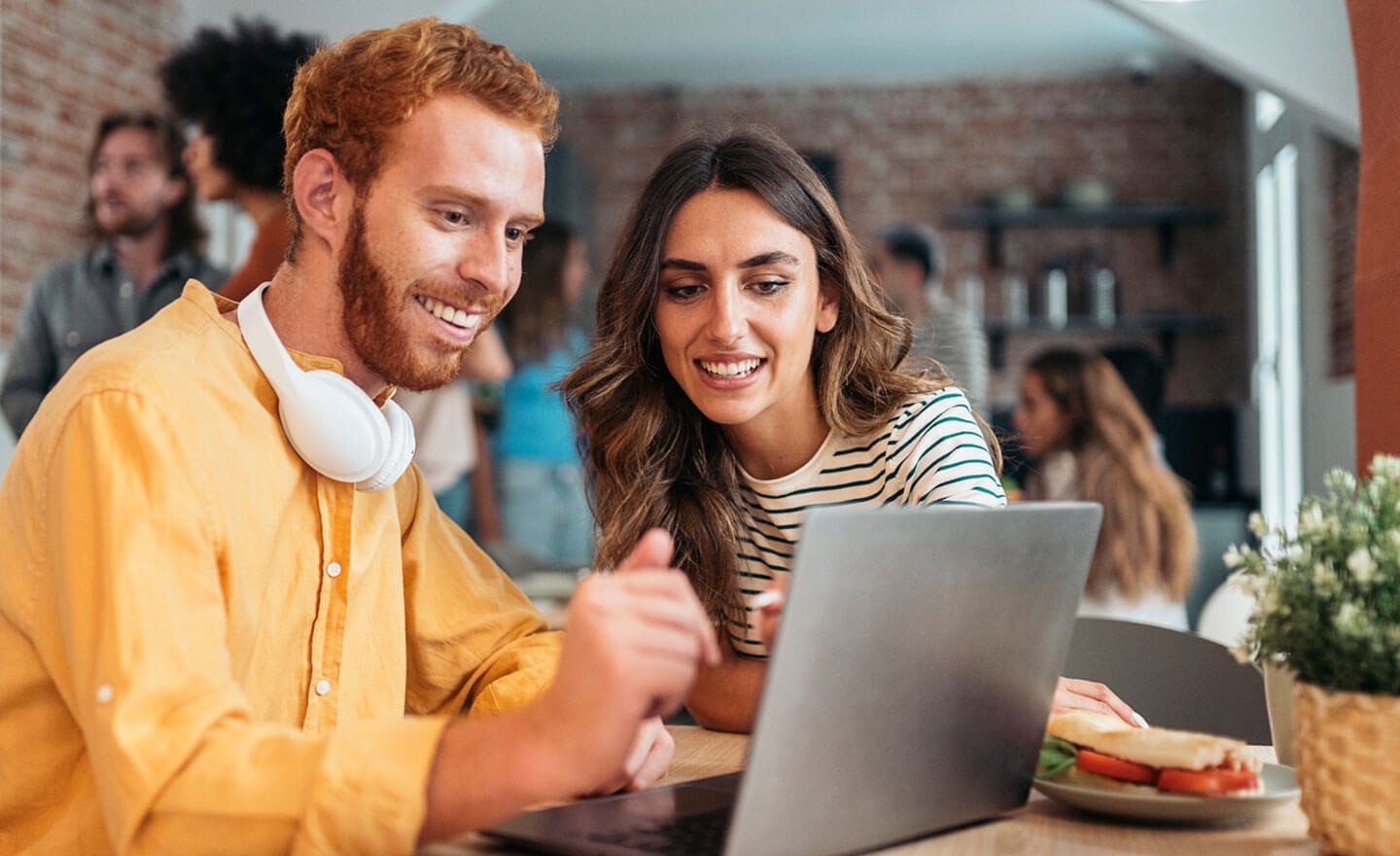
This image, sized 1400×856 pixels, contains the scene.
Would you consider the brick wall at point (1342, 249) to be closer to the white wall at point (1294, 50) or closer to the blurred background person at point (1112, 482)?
the blurred background person at point (1112, 482)

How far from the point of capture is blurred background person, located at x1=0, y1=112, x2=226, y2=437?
3.54 metres

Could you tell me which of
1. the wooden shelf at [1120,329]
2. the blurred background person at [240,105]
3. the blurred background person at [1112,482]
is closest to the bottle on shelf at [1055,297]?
the wooden shelf at [1120,329]

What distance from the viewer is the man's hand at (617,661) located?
82 centimetres

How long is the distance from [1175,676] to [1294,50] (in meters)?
1.39

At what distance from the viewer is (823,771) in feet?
2.86

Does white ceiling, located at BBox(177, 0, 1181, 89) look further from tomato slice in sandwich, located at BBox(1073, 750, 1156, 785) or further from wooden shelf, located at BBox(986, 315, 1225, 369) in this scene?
tomato slice in sandwich, located at BBox(1073, 750, 1156, 785)

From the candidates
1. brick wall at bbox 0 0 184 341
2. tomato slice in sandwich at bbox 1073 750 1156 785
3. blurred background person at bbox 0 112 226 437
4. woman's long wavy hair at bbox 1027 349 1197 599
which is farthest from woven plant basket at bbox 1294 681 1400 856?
brick wall at bbox 0 0 184 341

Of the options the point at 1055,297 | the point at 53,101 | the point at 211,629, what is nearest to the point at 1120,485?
the point at 211,629

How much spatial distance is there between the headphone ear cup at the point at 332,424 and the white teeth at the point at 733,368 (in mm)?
590

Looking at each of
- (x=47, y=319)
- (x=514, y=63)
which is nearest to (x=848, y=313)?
(x=514, y=63)

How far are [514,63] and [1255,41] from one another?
5.73ft

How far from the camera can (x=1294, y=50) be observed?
249 centimetres

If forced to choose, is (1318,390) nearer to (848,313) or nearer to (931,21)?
(931,21)

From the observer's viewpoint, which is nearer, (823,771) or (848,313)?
(823,771)
